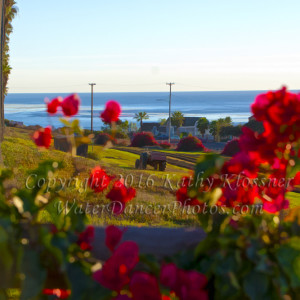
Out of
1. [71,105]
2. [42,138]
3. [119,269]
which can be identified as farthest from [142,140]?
[119,269]

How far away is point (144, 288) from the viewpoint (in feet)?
4.70

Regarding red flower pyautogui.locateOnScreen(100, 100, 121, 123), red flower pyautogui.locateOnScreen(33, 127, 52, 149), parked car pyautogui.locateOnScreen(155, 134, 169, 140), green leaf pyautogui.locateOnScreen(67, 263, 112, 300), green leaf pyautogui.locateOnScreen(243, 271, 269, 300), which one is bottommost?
parked car pyautogui.locateOnScreen(155, 134, 169, 140)

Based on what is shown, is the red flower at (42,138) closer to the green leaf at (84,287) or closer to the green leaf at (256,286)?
the green leaf at (84,287)

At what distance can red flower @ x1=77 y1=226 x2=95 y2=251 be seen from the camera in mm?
1616

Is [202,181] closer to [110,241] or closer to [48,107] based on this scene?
[110,241]

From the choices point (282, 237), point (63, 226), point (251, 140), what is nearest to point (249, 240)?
point (282, 237)

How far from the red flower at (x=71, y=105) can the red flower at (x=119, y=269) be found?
33.2 inches

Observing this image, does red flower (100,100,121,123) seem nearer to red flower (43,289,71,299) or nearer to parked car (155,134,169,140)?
red flower (43,289,71,299)

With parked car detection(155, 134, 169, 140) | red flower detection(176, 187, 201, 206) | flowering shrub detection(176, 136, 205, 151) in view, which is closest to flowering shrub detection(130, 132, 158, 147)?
flowering shrub detection(176, 136, 205, 151)

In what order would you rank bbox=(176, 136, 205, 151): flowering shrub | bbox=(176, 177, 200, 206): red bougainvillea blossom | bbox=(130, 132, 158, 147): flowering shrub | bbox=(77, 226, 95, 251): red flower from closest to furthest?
bbox=(77, 226, 95, 251): red flower → bbox=(176, 177, 200, 206): red bougainvillea blossom → bbox=(176, 136, 205, 151): flowering shrub → bbox=(130, 132, 158, 147): flowering shrub

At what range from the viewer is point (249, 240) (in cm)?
146

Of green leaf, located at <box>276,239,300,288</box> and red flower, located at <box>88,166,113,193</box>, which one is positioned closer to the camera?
green leaf, located at <box>276,239,300,288</box>

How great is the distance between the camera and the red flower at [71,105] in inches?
83.3

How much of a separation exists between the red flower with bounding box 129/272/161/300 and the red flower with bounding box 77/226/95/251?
0.26 metres
